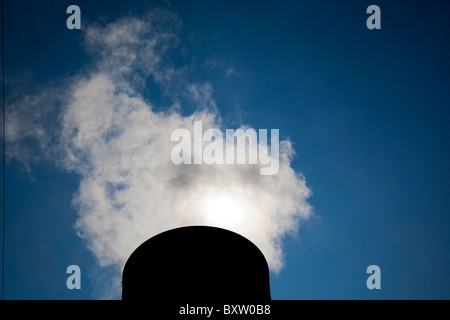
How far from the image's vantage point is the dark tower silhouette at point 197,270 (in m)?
5.52

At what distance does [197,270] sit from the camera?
5742 millimetres

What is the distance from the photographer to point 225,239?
6.35m

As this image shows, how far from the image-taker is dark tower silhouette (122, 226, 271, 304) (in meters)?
5.52
